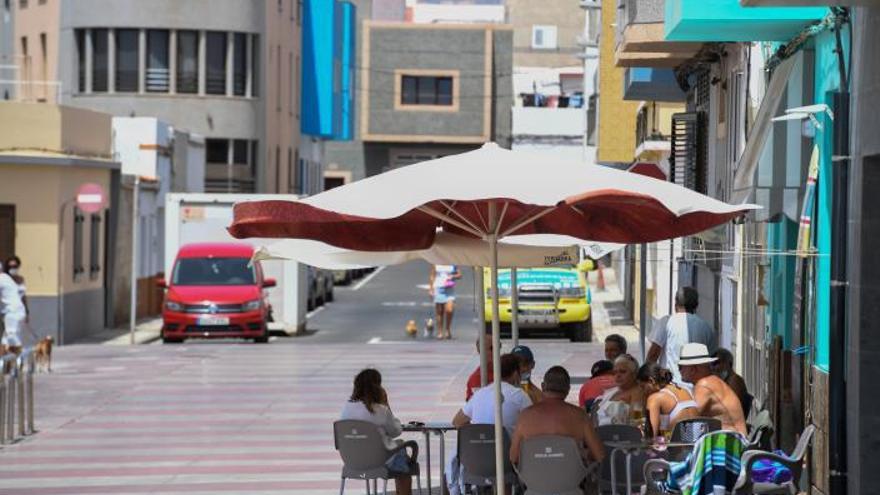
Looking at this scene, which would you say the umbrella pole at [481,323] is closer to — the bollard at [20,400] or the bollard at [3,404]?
the bollard at [3,404]

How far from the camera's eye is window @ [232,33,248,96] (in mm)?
58125

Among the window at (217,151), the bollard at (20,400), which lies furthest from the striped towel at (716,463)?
the window at (217,151)

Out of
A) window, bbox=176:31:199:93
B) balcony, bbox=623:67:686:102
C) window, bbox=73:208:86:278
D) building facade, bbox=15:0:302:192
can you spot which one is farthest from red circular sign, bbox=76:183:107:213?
window, bbox=176:31:199:93

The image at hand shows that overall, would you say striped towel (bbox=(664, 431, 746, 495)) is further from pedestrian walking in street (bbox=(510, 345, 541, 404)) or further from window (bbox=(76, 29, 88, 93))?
window (bbox=(76, 29, 88, 93))

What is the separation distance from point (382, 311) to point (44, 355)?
1964 centimetres

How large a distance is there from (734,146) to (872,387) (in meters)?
10.4

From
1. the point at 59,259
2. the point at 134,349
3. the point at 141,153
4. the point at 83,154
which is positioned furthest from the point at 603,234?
the point at 141,153

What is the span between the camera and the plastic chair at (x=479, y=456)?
13234 millimetres

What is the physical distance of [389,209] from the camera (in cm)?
1089

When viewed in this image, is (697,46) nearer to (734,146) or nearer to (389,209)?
(734,146)

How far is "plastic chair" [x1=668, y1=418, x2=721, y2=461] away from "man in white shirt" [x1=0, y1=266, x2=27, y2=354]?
54.7 ft

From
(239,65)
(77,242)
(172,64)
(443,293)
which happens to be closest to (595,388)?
(443,293)

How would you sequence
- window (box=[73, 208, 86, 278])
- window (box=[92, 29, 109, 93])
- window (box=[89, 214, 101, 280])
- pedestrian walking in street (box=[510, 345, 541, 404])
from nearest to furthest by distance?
pedestrian walking in street (box=[510, 345, 541, 404]) < window (box=[73, 208, 86, 278]) < window (box=[89, 214, 101, 280]) < window (box=[92, 29, 109, 93])

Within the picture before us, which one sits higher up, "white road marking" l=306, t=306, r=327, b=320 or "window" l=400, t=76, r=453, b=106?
"window" l=400, t=76, r=453, b=106
